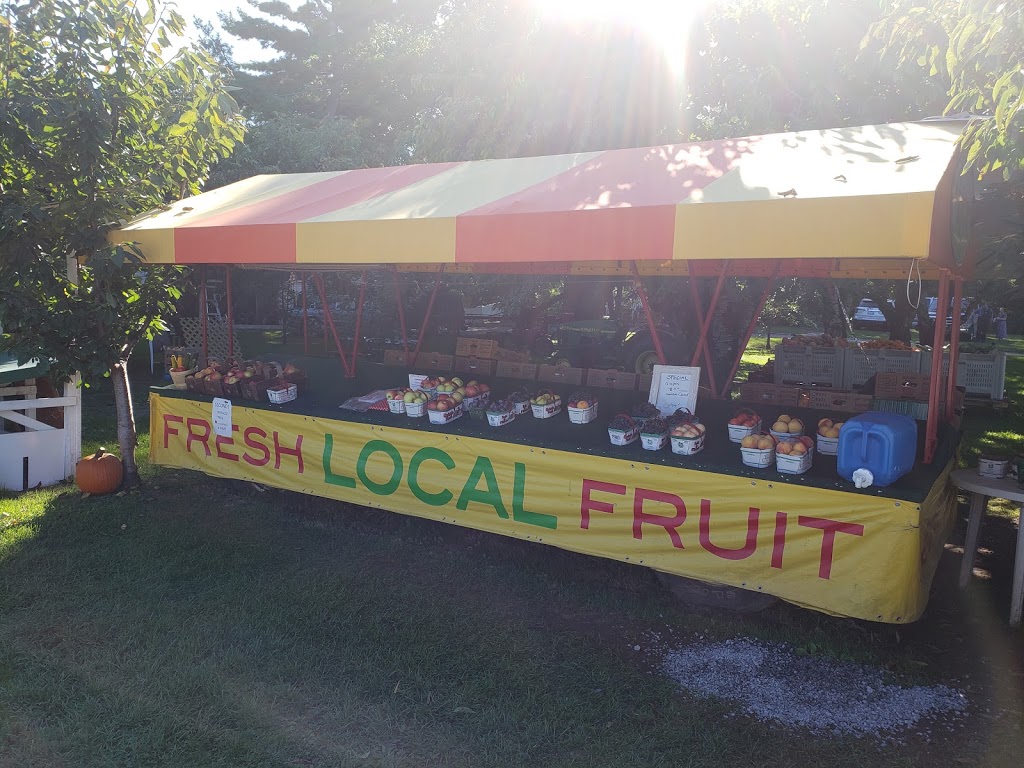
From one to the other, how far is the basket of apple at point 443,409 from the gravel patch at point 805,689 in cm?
243

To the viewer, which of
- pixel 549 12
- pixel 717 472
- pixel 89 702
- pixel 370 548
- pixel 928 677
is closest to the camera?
pixel 89 702

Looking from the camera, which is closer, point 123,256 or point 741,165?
point 741,165

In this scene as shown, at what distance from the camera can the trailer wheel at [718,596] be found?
4422mm

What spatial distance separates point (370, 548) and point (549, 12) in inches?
269

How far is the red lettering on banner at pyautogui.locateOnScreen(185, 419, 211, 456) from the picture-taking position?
6.62m

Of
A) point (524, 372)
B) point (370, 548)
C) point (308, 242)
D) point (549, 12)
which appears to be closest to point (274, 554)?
point (370, 548)

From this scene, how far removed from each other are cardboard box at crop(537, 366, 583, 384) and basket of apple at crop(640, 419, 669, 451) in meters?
2.30

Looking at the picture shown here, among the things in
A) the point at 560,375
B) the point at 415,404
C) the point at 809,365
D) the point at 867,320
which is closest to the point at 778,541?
the point at 415,404

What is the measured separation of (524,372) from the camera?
7375 millimetres

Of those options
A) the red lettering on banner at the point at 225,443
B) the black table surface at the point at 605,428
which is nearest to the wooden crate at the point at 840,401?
the black table surface at the point at 605,428

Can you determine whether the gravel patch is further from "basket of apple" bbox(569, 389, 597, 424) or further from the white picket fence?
the white picket fence

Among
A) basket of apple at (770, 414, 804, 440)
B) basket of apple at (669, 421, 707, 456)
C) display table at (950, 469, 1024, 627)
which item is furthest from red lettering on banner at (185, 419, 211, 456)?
display table at (950, 469, 1024, 627)

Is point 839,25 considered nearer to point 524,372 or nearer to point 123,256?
point 524,372

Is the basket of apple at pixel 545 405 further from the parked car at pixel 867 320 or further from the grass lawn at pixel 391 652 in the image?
the parked car at pixel 867 320
